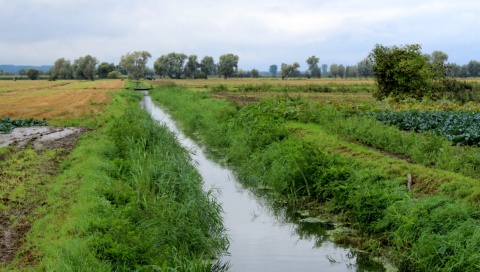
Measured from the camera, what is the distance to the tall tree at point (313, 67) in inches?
5192

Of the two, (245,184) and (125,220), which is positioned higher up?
(125,220)

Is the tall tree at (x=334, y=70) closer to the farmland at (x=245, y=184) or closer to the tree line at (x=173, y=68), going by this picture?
the tree line at (x=173, y=68)

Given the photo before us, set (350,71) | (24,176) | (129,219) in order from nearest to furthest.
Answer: (129,219), (24,176), (350,71)

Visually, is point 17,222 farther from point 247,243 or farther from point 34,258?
point 247,243

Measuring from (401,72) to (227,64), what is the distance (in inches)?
3787

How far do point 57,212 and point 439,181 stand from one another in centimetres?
750

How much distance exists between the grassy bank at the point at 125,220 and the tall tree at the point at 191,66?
11736 cm

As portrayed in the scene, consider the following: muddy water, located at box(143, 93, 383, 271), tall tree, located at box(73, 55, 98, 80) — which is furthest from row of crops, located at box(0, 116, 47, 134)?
tall tree, located at box(73, 55, 98, 80)

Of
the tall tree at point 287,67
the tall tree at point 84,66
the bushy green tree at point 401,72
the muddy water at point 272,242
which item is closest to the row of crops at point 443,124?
the muddy water at point 272,242

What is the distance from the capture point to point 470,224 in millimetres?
7465

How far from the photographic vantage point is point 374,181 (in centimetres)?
1044

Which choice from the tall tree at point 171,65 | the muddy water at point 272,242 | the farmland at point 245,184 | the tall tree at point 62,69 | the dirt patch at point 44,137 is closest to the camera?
the farmland at point 245,184

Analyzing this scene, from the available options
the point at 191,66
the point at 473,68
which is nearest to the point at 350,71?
the point at 473,68

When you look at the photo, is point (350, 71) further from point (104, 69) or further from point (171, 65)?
point (104, 69)
